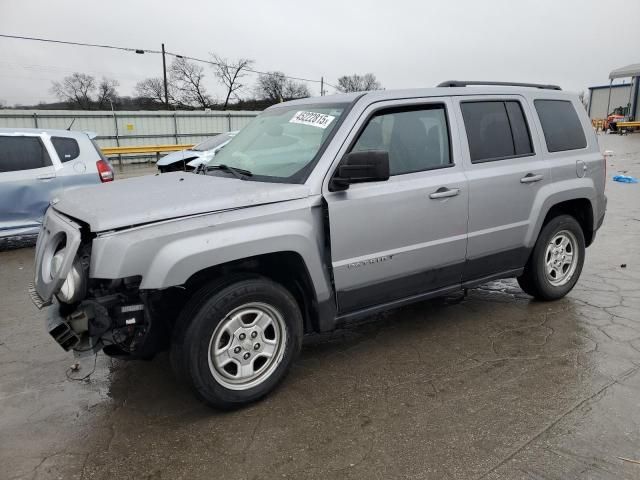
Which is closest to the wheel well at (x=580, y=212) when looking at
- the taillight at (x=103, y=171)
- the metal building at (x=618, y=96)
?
the taillight at (x=103, y=171)

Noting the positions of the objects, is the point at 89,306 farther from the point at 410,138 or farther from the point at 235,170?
the point at 410,138

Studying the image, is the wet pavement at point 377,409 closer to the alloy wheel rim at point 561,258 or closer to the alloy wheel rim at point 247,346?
the alloy wheel rim at point 247,346

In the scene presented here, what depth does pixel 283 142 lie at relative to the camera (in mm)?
3865

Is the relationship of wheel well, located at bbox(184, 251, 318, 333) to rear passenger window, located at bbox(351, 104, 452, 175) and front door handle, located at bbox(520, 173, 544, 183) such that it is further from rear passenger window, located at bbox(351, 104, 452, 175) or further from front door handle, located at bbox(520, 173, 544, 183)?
front door handle, located at bbox(520, 173, 544, 183)

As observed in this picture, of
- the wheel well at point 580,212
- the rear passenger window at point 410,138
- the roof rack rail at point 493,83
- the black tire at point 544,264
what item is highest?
the roof rack rail at point 493,83

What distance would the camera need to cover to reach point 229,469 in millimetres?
2635

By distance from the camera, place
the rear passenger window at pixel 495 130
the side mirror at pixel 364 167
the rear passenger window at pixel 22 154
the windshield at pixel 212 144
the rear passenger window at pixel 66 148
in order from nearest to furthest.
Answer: the side mirror at pixel 364 167 → the rear passenger window at pixel 495 130 → the rear passenger window at pixel 22 154 → the rear passenger window at pixel 66 148 → the windshield at pixel 212 144

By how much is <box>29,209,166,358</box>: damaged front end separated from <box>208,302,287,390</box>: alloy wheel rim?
362mm

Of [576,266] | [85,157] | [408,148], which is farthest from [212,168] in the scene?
[85,157]

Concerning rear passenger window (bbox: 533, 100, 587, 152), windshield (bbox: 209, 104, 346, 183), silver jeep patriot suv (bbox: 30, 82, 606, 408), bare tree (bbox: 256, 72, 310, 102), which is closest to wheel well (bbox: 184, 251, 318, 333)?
silver jeep patriot suv (bbox: 30, 82, 606, 408)

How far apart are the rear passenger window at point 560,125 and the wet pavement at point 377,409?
153 centimetres

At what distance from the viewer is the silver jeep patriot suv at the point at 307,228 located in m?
2.88

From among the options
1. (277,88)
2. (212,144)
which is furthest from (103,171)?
(277,88)

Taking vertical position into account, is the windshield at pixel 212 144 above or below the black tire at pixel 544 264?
above
